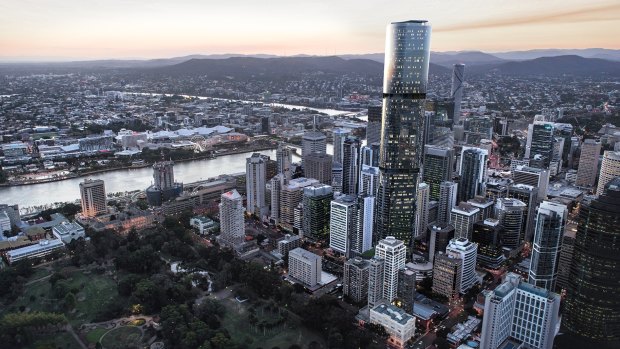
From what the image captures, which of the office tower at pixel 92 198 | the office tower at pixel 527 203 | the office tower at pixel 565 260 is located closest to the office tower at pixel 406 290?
the office tower at pixel 565 260

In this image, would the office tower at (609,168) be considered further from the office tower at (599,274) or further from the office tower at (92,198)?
the office tower at (92,198)

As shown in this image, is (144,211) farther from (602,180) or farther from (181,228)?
(602,180)

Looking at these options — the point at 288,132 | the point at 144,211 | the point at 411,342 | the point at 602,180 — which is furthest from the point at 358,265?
the point at 288,132

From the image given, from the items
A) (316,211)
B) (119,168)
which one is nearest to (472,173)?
(316,211)

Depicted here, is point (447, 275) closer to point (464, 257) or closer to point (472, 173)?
point (464, 257)

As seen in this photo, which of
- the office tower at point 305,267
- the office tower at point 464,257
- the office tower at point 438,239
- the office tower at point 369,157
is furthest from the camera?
the office tower at point 369,157

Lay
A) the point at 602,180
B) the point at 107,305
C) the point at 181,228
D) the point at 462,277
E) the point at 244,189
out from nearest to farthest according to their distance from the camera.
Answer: the point at 107,305
the point at 462,277
the point at 181,228
the point at 602,180
the point at 244,189
